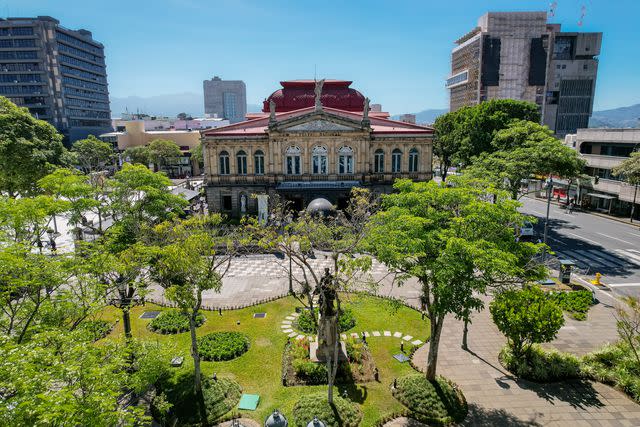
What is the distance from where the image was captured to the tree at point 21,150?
135ft

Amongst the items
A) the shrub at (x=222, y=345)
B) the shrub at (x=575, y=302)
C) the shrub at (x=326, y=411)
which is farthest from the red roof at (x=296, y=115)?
the shrub at (x=326, y=411)

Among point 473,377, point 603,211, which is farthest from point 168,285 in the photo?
point 603,211

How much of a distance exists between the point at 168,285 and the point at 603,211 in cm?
6779

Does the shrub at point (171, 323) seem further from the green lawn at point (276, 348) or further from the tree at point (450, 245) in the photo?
the tree at point (450, 245)

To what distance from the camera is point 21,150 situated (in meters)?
41.8

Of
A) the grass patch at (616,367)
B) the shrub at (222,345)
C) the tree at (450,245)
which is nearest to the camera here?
the tree at (450,245)

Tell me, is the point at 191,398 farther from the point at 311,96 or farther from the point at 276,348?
the point at 311,96

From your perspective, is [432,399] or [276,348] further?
[276,348]

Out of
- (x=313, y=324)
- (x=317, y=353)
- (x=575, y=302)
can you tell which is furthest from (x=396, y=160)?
(x=317, y=353)

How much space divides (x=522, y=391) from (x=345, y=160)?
40378 millimetres

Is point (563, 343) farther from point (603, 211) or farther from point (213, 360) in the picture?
point (603, 211)

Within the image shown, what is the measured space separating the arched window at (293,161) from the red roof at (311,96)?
477 inches

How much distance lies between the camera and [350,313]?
30.6 metres

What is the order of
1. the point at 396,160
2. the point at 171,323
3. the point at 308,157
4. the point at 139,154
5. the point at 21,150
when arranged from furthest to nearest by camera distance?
the point at 139,154 → the point at 396,160 → the point at 308,157 → the point at 21,150 → the point at 171,323
